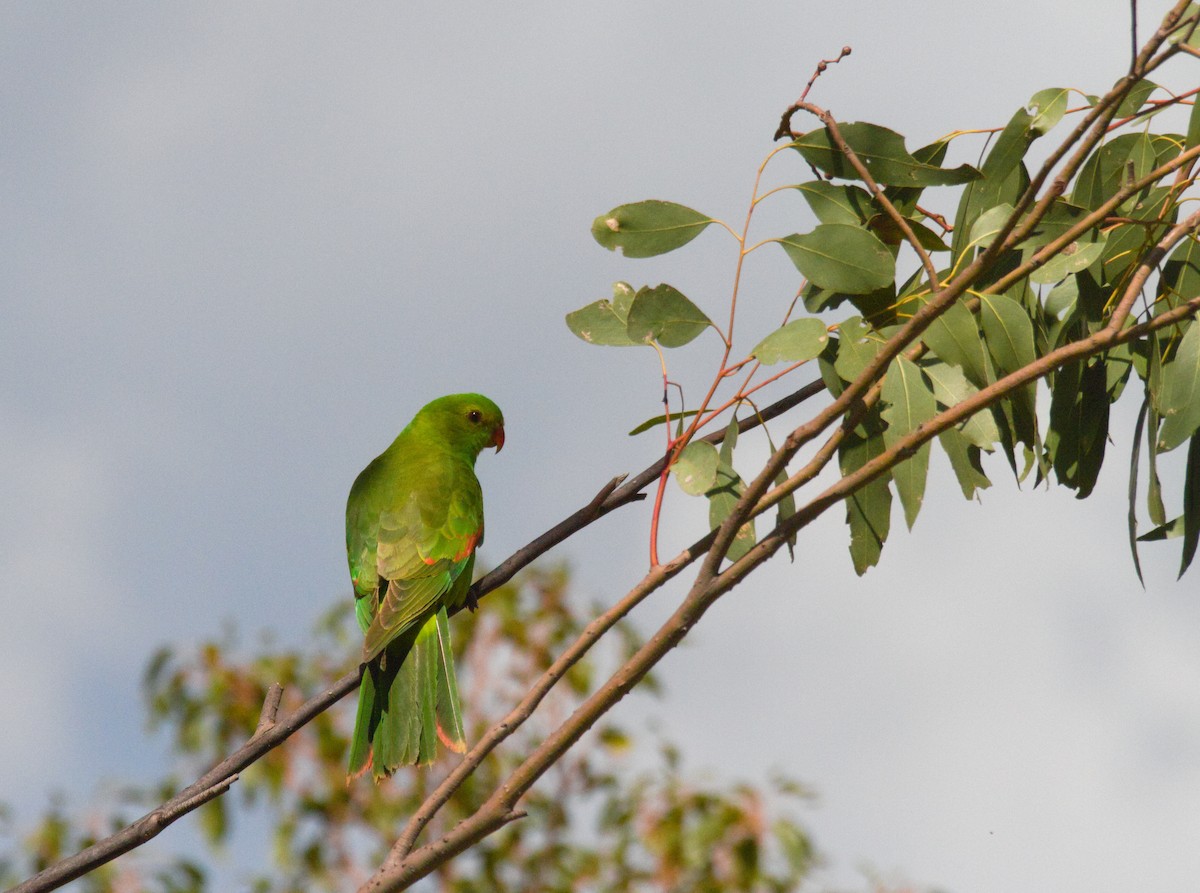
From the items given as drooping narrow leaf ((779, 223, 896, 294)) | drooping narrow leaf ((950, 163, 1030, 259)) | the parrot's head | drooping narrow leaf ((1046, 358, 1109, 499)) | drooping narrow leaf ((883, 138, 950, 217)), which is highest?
the parrot's head

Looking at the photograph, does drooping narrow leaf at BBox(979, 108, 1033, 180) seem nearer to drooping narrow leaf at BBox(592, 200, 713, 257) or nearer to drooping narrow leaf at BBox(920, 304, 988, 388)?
drooping narrow leaf at BBox(920, 304, 988, 388)

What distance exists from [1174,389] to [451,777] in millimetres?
1883

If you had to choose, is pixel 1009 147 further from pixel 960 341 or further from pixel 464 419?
pixel 464 419

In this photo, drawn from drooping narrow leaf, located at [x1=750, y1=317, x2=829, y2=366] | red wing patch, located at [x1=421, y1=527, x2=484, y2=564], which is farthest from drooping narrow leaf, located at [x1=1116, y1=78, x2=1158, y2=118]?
red wing patch, located at [x1=421, y1=527, x2=484, y2=564]

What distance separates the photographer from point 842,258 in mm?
2443

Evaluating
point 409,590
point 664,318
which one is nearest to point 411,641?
point 409,590

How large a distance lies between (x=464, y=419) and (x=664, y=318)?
246 centimetres

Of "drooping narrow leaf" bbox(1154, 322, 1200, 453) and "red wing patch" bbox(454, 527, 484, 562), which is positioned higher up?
"red wing patch" bbox(454, 527, 484, 562)

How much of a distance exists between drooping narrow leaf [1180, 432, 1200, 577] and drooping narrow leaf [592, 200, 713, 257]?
4.33 feet

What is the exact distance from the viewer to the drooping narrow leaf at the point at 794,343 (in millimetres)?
2277

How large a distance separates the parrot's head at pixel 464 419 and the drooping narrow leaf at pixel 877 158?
8.03 feet

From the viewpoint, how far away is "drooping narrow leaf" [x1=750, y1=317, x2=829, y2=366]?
7.47ft

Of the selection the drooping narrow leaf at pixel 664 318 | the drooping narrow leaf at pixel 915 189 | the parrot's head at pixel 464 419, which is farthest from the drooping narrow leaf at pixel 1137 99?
the parrot's head at pixel 464 419

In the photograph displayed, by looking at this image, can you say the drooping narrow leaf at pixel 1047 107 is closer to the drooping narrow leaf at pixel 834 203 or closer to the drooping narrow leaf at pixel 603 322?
the drooping narrow leaf at pixel 834 203
